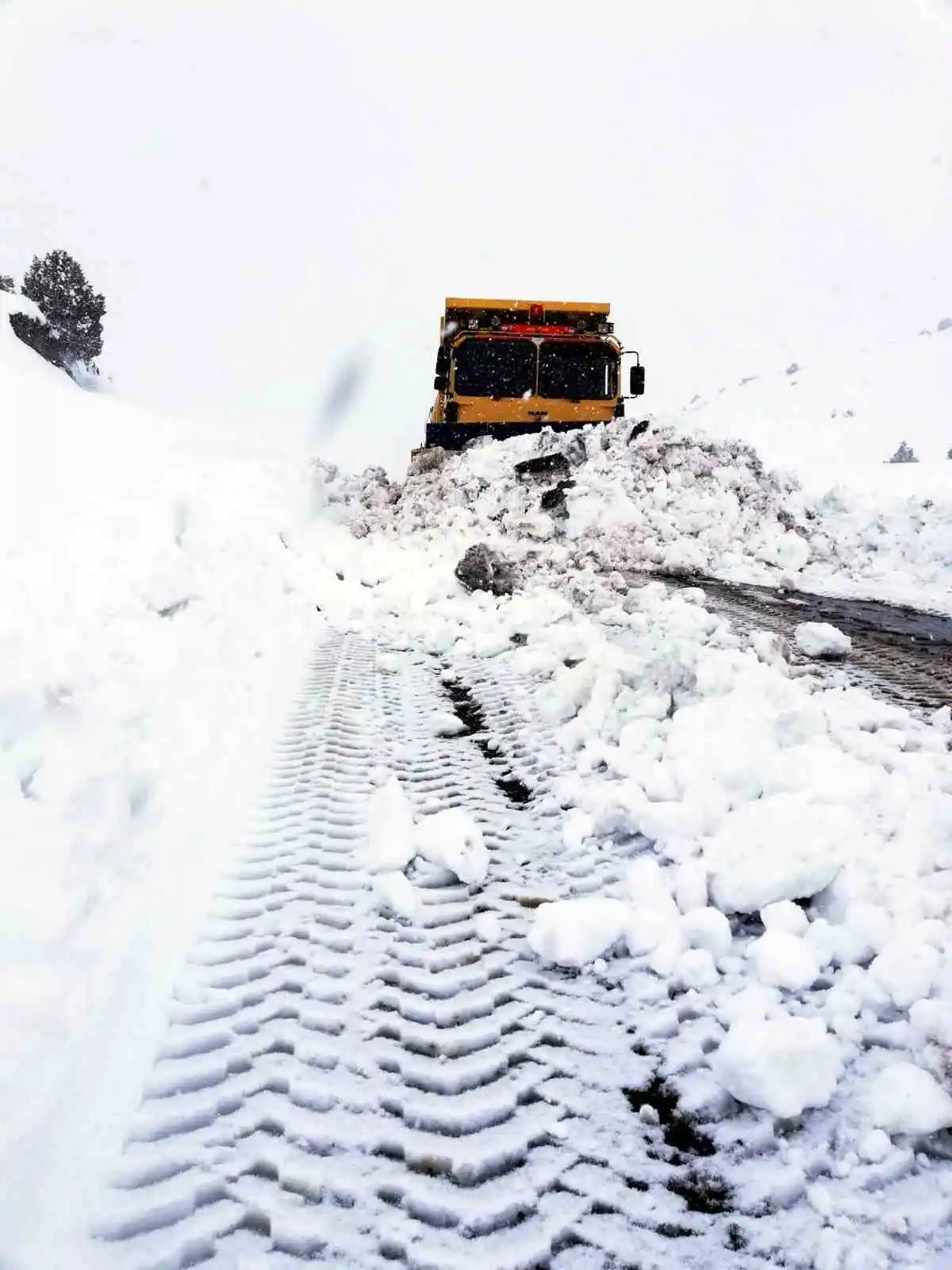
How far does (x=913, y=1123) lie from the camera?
1.76 meters

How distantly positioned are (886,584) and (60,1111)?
9.19m

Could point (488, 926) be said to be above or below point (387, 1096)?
above

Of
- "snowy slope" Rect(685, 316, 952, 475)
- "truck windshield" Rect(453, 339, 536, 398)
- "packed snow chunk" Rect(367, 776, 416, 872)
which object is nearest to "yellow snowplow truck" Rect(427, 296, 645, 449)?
"truck windshield" Rect(453, 339, 536, 398)

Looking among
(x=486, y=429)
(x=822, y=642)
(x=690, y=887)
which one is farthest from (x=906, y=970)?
(x=486, y=429)

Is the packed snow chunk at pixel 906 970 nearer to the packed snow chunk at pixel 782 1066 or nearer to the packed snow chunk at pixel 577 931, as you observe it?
the packed snow chunk at pixel 782 1066

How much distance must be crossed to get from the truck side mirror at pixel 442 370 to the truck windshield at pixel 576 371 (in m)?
1.68

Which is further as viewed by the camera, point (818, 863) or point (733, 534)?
point (733, 534)

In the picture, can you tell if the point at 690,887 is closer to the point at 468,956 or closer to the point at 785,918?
the point at 785,918

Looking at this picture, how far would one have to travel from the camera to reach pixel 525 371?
13281mm

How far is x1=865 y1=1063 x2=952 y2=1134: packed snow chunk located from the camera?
1762mm

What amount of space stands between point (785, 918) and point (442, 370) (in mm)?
13162

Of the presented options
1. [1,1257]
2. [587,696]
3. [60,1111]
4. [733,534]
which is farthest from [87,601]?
[733,534]

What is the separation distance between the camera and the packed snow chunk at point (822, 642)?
512 centimetres

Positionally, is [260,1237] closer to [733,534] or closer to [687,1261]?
[687,1261]
